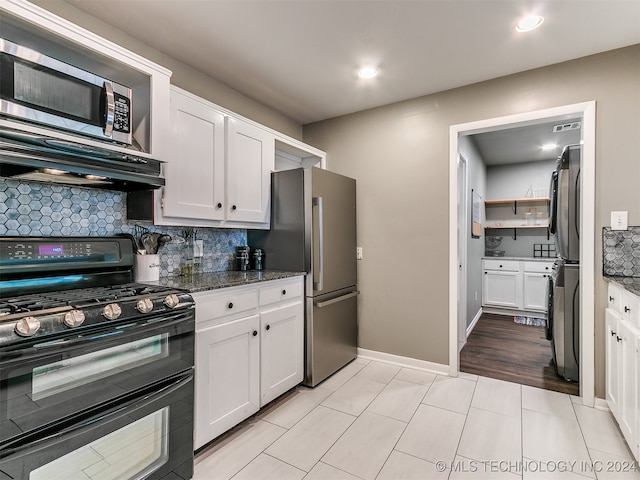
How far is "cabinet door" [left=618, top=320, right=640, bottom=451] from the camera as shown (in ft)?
5.41

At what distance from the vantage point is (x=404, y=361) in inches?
120

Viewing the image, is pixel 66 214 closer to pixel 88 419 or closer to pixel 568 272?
pixel 88 419

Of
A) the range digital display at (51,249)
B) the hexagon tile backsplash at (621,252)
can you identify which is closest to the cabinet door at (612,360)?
the hexagon tile backsplash at (621,252)

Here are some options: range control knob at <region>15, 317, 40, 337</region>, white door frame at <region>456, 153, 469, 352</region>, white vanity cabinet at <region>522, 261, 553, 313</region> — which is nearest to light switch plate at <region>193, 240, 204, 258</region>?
range control knob at <region>15, 317, 40, 337</region>

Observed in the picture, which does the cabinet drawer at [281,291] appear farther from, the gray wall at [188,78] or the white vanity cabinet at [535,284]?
the white vanity cabinet at [535,284]

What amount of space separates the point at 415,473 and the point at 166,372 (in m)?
1.37

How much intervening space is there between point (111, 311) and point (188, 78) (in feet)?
6.18

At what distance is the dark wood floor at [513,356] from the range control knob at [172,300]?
264 cm

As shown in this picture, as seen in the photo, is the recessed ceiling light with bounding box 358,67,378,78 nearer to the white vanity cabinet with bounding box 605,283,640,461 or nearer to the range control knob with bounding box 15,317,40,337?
the white vanity cabinet with bounding box 605,283,640,461

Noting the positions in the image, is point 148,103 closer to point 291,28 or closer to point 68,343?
point 291,28

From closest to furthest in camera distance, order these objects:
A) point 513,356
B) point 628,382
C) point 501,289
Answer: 1. point 628,382
2. point 513,356
3. point 501,289

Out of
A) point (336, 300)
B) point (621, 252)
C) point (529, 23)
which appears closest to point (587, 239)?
point (621, 252)

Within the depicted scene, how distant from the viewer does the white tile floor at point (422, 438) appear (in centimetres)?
170

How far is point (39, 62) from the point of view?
1389 millimetres
